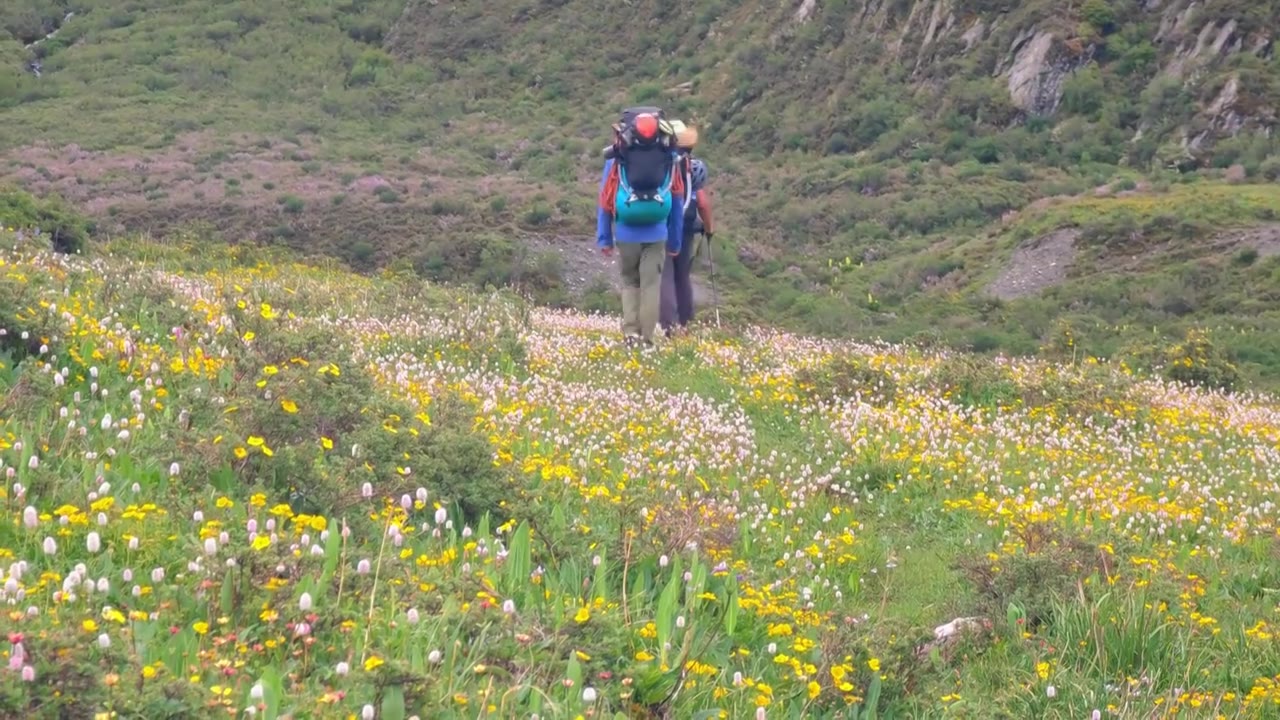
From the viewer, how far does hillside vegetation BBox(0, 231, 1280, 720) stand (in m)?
3.32

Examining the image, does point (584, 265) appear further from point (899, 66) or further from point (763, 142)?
point (899, 66)

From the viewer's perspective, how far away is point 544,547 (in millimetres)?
4680

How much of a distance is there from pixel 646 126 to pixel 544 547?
21.6ft

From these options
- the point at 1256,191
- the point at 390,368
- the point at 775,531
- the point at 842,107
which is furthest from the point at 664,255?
the point at 842,107

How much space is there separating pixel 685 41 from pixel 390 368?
185 feet

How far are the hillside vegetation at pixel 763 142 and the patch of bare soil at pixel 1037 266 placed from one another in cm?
10

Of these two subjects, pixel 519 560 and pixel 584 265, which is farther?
pixel 584 265

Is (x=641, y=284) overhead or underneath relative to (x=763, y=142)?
overhead

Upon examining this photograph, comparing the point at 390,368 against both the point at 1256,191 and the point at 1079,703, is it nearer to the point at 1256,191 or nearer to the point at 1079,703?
the point at 1079,703

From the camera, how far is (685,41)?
2470 inches

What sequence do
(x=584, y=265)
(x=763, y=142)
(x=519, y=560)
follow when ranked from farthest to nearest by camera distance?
1. (x=763, y=142)
2. (x=584, y=265)
3. (x=519, y=560)

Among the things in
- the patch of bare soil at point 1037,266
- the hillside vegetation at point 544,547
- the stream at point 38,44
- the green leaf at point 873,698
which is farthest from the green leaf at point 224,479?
the stream at point 38,44

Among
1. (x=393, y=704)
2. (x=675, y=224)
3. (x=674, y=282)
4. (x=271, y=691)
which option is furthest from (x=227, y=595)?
(x=674, y=282)

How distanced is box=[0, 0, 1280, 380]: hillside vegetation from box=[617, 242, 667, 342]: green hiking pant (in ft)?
35.3
